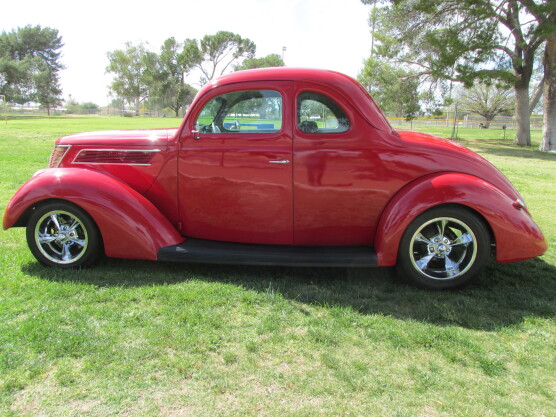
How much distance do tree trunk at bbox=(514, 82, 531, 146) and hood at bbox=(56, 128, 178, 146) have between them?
69.9ft

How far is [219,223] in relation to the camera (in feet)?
12.8

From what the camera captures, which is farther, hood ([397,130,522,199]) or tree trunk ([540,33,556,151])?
tree trunk ([540,33,556,151])

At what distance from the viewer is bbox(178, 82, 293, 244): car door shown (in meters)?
3.69

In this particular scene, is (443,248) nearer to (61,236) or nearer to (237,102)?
(237,102)

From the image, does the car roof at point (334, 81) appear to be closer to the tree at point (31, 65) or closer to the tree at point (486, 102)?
the tree at point (486, 102)

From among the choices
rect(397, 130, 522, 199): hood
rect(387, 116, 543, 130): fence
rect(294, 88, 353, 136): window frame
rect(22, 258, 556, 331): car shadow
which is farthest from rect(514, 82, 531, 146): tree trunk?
Answer: rect(387, 116, 543, 130): fence

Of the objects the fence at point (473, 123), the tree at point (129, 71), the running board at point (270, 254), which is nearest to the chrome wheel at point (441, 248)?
the running board at point (270, 254)

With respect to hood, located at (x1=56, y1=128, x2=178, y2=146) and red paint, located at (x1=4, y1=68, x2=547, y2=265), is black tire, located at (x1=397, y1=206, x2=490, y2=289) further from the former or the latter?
hood, located at (x1=56, y1=128, x2=178, y2=146)

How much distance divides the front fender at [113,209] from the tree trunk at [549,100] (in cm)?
1990

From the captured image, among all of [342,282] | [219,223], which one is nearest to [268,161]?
[219,223]

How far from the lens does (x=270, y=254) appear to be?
3.65 meters

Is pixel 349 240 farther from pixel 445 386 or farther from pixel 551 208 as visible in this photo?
pixel 551 208

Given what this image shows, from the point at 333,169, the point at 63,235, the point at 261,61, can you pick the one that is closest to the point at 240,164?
the point at 333,169

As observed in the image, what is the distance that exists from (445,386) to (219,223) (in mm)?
2388
